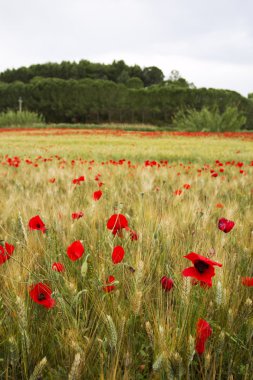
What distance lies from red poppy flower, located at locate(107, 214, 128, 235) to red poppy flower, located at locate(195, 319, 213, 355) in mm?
371

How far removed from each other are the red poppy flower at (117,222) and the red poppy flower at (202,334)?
0.37 meters

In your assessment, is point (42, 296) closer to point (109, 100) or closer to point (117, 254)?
point (117, 254)

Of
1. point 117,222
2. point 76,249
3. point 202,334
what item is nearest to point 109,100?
point 117,222

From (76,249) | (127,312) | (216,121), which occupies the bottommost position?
(127,312)

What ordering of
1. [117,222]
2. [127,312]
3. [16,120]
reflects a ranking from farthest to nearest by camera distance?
1. [16,120]
2. [117,222]
3. [127,312]

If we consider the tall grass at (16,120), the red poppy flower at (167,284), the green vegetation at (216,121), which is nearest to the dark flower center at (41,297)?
the red poppy flower at (167,284)

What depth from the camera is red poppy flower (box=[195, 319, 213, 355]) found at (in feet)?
2.27

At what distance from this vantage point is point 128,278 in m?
0.96

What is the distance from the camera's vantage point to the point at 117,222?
42.4 inches

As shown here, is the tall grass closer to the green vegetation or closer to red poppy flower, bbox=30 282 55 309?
the green vegetation

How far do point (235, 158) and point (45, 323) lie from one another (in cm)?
519

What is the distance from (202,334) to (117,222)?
0.45 m

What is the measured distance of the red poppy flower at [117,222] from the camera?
40.1 inches

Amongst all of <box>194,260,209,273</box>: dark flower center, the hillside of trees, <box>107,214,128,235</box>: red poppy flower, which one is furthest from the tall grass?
<box>194,260,209,273</box>: dark flower center
